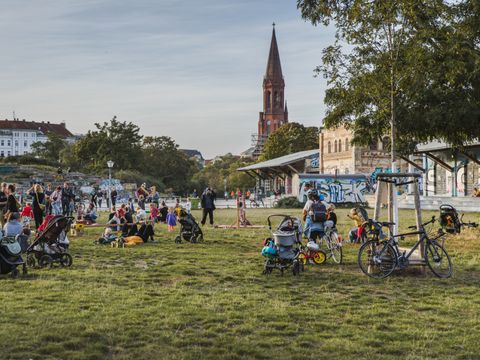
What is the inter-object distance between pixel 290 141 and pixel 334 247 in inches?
2924

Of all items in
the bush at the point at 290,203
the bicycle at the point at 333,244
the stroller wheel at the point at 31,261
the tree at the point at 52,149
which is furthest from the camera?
the tree at the point at 52,149

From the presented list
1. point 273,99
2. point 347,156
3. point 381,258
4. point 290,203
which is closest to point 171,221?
point 381,258

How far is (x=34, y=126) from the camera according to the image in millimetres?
168500

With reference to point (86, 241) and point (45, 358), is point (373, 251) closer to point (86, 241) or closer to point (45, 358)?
point (45, 358)

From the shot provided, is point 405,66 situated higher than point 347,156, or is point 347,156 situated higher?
point 347,156

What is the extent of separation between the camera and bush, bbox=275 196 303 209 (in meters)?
44.3

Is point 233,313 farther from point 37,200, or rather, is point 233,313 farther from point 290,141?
point 290,141

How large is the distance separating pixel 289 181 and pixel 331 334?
60.0 metres

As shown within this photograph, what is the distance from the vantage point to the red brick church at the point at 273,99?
472ft

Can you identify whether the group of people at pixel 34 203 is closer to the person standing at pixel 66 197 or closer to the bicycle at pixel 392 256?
the person standing at pixel 66 197

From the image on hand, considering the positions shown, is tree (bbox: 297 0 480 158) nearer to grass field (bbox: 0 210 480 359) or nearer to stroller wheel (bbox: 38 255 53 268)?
grass field (bbox: 0 210 480 359)

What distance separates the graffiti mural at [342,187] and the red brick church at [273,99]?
96.6 metres

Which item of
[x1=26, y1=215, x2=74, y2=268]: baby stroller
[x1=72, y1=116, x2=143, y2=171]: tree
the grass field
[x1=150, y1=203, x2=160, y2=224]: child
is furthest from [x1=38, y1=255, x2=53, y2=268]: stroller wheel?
[x1=72, y1=116, x2=143, y2=171]: tree

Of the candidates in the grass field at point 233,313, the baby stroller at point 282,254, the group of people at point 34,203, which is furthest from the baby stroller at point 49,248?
the baby stroller at point 282,254
